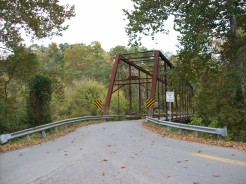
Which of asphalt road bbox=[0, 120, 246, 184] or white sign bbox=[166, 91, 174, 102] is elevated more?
white sign bbox=[166, 91, 174, 102]

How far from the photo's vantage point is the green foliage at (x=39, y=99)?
23.5m

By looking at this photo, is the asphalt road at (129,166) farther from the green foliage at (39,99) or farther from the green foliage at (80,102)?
the green foliage at (80,102)

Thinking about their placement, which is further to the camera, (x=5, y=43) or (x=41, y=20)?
(x=5, y=43)

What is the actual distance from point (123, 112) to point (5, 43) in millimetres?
26300

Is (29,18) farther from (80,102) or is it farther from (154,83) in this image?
(80,102)

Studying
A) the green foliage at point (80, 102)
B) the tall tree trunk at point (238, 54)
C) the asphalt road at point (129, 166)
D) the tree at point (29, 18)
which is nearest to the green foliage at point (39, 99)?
the tree at point (29, 18)

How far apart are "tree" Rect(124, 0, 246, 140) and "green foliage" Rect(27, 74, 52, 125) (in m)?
8.59

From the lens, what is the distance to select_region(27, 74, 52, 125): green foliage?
23453mm

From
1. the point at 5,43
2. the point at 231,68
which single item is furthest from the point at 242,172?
the point at 5,43

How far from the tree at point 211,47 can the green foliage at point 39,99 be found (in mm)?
8595

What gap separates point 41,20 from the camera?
1819cm

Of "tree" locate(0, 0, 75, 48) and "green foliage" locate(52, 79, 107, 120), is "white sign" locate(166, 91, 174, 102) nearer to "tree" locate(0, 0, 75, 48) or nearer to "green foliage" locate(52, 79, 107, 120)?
"tree" locate(0, 0, 75, 48)

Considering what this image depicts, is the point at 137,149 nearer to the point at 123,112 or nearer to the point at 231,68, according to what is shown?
the point at 231,68

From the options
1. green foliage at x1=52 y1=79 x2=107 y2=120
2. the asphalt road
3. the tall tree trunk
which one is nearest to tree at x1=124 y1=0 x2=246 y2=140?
the tall tree trunk
